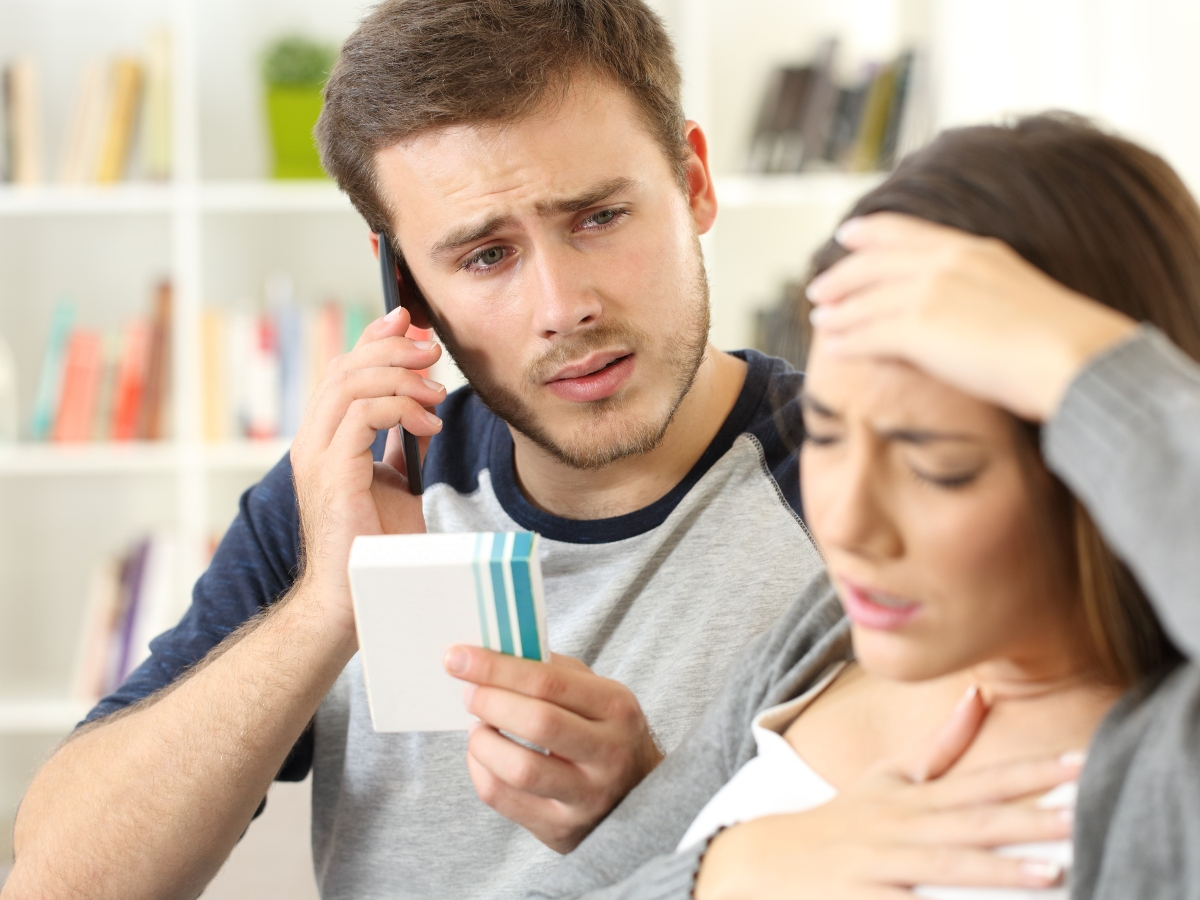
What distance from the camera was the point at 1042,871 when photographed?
2.29 ft

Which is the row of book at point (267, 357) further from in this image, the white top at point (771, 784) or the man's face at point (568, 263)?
the white top at point (771, 784)

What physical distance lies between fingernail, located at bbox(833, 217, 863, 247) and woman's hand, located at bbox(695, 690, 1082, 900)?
0.34 meters

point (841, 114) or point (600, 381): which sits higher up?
point (600, 381)

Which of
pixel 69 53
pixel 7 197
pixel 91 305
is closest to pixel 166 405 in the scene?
pixel 91 305

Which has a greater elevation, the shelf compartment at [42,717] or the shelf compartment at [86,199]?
the shelf compartment at [86,199]

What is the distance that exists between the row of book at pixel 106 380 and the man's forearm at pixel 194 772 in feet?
5.99

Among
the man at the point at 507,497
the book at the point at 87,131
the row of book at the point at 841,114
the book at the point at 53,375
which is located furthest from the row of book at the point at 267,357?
the man at the point at 507,497

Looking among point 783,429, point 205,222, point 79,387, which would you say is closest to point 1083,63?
point 783,429

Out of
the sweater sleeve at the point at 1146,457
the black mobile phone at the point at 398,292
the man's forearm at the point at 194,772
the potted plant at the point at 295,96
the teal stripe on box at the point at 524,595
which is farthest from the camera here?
the potted plant at the point at 295,96

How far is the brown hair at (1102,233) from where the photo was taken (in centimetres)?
73

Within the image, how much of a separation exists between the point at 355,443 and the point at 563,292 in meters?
0.29

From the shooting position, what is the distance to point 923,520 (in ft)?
2.41

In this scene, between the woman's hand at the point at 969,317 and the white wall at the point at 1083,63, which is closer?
the woman's hand at the point at 969,317

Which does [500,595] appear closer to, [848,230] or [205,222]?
[848,230]
